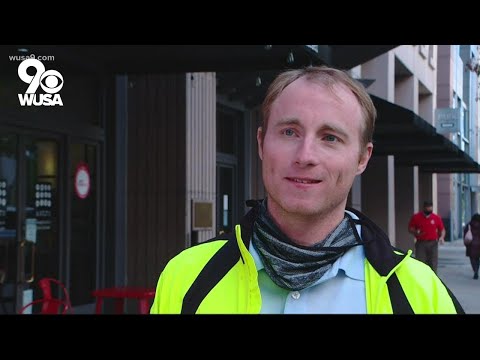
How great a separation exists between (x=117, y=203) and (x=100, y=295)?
6.85 ft

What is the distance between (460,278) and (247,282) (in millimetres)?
16111

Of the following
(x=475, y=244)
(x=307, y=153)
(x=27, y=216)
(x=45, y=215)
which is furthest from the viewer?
(x=475, y=244)

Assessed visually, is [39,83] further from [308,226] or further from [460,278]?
[460,278]

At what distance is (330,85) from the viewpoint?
1462mm

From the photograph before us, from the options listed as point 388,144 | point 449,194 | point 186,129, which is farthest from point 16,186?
point 449,194

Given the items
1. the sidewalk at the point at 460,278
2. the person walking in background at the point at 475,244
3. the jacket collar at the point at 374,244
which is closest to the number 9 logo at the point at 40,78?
the sidewalk at the point at 460,278

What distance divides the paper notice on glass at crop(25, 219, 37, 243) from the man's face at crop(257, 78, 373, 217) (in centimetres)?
682

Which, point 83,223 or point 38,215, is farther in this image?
point 83,223

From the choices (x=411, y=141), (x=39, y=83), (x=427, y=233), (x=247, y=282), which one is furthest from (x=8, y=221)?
(x=411, y=141)

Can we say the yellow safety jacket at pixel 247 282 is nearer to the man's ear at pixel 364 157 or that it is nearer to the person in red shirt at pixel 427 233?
the man's ear at pixel 364 157

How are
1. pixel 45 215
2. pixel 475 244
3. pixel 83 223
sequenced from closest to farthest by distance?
1. pixel 45 215
2. pixel 83 223
3. pixel 475 244

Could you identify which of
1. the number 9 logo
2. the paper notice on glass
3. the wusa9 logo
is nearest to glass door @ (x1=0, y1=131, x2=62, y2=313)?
the paper notice on glass

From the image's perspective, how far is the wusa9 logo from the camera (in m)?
7.77
